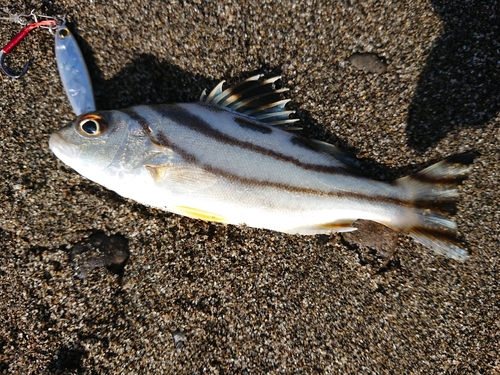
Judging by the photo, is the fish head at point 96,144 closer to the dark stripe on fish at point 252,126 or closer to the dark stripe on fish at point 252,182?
the dark stripe on fish at point 252,182

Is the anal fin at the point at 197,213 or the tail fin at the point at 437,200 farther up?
the tail fin at the point at 437,200

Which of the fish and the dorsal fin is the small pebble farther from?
the dorsal fin

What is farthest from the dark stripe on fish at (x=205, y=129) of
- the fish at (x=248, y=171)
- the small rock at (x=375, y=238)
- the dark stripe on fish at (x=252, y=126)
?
the small rock at (x=375, y=238)

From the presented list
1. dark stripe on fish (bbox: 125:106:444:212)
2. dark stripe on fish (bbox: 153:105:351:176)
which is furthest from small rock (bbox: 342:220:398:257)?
dark stripe on fish (bbox: 153:105:351:176)

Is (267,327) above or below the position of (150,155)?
below

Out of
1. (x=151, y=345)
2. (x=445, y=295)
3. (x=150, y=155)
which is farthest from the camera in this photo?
(x=445, y=295)

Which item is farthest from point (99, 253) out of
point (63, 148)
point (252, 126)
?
point (252, 126)

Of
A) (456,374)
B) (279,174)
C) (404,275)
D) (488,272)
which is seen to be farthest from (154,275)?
(488,272)

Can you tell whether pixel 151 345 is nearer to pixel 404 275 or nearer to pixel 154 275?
pixel 154 275
